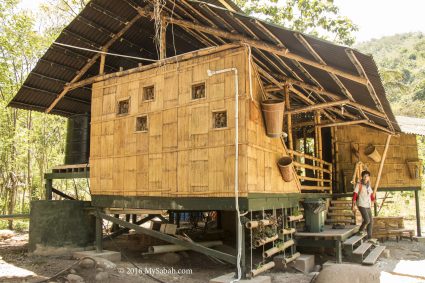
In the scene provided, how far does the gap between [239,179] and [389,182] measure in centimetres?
916

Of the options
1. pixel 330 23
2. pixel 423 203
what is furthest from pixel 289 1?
pixel 423 203

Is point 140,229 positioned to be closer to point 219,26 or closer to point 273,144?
point 273,144

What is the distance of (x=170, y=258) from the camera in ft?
30.8

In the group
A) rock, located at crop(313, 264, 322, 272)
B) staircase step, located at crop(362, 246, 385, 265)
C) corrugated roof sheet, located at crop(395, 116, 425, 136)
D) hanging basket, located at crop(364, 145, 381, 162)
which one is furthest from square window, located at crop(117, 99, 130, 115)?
corrugated roof sheet, located at crop(395, 116, 425, 136)

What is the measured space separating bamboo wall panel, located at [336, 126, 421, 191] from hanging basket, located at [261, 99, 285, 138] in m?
7.26

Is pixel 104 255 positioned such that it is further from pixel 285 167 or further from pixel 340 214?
pixel 340 214

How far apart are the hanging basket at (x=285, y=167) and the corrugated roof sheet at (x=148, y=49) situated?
2.18m

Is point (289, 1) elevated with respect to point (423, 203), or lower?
elevated

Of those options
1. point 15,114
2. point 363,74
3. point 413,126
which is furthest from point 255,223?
point 15,114

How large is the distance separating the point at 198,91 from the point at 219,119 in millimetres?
893

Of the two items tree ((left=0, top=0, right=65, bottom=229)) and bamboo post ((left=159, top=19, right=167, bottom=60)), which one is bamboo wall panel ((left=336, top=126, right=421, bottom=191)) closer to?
bamboo post ((left=159, top=19, right=167, bottom=60))

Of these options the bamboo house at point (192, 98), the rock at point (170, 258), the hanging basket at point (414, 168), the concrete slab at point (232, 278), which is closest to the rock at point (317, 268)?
the bamboo house at point (192, 98)

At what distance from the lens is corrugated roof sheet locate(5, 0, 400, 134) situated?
7.06 meters

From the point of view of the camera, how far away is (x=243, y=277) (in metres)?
6.71
